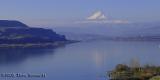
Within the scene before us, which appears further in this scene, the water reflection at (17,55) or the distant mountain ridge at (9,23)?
the distant mountain ridge at (9,23)

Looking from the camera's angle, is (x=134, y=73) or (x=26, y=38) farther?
(x=26, y=38)

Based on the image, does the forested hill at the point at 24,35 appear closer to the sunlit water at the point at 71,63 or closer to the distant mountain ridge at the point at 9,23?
the distant mountain ridge at the point at 9,23

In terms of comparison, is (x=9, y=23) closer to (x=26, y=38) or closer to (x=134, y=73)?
(x=26, y=38)

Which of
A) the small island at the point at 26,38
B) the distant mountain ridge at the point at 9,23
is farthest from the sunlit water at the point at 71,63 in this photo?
the distant mountain ridge at the point at 9,23

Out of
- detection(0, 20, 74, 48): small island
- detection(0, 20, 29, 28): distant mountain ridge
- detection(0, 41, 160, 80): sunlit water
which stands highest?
detection(0, 20, 29, 28): distant mountain ridge

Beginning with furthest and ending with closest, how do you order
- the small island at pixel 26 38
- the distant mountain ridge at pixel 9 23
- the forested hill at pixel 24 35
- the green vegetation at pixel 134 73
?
1. the distant mountain ridge at pixel 9 23
2. the forested hill at pixel 24 35
3. the small island at pixel 26 38
4. the green vegetation at pixel 134 73

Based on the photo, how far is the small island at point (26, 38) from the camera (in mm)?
62247

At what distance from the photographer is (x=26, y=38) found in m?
68.0

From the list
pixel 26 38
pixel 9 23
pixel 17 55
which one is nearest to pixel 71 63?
pixel 17 55

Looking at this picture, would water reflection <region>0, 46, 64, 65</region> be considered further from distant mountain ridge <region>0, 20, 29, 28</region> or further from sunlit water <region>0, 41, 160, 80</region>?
distant mountain ridge <region>0, 20, 29, 28</region>

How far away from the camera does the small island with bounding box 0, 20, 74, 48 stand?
6225 cm

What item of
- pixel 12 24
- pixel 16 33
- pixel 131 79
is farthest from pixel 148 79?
pixel 12 24

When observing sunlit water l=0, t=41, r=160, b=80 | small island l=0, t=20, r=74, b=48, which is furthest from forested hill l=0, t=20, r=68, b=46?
sunlit water l=0, t=41, r=160, b=80

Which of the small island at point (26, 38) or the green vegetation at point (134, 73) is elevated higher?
the small island at point (26, 38)
